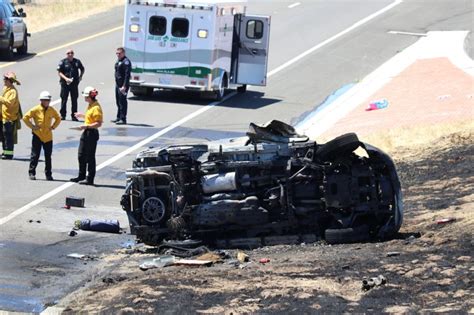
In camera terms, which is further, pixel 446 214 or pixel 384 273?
pixel 446 214

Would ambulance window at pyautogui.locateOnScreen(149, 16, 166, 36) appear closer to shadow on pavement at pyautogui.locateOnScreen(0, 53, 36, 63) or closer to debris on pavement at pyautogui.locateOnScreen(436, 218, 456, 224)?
shadow on pavement at pyautogui.locateOnScreen(0, 53, 36, 63)

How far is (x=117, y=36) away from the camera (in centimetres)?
4047

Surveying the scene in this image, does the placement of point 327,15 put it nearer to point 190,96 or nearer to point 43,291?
point 190,96

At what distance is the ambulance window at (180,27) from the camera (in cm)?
2981

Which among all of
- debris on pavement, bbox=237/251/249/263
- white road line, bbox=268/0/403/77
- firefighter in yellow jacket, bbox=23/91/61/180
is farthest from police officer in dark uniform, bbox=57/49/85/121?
debris on pavement, bbox=237/251/249/263

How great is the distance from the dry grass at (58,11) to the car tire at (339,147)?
28943 millimetres

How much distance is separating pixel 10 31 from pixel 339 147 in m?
22.6

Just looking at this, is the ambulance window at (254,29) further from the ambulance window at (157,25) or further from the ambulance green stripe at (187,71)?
the ambulance window at (157,25)

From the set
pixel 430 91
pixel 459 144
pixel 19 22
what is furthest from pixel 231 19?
pixel 459 144

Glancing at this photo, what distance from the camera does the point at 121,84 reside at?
89.0 feet

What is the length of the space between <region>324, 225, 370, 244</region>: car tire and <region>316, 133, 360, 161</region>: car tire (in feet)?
3.15

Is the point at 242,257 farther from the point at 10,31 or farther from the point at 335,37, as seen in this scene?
the point at 335,37

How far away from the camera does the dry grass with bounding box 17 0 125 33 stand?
143 feet

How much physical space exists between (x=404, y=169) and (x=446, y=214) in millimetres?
4963
